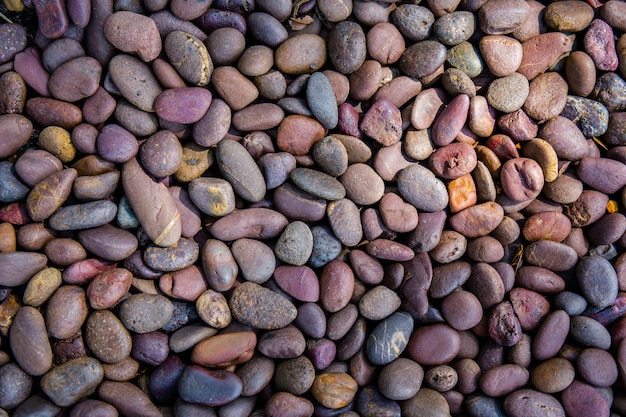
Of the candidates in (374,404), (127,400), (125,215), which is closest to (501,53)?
(374,404)

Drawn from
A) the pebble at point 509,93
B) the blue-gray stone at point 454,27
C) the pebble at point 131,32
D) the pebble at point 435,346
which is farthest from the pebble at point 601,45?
the pebble at point 131,32

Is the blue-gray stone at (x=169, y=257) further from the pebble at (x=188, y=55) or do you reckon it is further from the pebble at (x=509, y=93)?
the pebble at (x=509, y=93)

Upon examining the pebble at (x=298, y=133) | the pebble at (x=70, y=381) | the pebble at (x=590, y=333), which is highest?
the pebble at (x=298, y=133)

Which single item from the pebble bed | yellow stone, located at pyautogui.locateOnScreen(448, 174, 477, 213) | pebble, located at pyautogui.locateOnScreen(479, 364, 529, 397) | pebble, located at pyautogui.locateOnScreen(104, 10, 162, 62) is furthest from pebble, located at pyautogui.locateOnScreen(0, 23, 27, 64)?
pebble, located at pyautogui.locateOnScreen(479, 364, 529, 397)

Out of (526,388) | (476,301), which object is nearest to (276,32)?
(476,301)

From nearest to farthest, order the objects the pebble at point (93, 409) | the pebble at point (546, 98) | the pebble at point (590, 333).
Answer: the pebble at point (93, 409)
the pebble at point (590, 333)
the pebble at point (546, 98)

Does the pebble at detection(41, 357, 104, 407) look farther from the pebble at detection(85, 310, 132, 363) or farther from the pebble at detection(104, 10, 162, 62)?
the pebble at detection(104, 10, 162, 62)

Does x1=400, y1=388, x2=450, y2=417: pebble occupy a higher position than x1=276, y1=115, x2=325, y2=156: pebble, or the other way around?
x1=276, y1=115, x2=325, y2=156: pebble

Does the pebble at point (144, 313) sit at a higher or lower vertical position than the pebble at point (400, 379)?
higher
